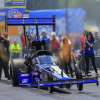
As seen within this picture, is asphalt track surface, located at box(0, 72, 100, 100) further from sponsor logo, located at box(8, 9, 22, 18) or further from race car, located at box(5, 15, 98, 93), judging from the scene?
sponsor logo, located at box(8, 9, 22, 18)

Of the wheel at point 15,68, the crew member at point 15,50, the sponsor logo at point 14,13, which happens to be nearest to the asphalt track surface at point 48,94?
the wheel at point 15,68

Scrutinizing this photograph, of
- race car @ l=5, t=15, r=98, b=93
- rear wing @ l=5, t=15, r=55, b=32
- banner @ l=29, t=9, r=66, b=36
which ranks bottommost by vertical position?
race car @ l=5, t=15, r=98, b=93

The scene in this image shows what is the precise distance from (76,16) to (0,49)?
12.8 meters

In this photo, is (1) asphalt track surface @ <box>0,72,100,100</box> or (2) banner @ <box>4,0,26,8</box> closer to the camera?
(1) asphalt track surface @ <box>0,72,100,100</box>

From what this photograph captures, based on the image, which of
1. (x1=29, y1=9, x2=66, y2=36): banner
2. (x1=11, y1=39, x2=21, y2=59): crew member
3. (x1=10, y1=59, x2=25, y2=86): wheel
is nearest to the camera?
(x1=10, y1=59, x2=25, y2=86): wheel

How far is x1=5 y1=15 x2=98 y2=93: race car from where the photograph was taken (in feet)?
29.9

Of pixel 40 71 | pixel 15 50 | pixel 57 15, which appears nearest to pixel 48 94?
pixel 40 71

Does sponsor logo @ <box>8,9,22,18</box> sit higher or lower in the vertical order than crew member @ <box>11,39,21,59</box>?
higher

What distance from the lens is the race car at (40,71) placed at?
9.12 metres

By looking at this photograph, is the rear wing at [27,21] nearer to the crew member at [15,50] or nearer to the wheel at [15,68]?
the wheel at [15,68]

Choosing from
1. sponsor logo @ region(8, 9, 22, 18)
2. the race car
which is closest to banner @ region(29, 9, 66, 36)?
sponsor logo @ region(8, 9, 22, 18)

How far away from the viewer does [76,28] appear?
2534cm

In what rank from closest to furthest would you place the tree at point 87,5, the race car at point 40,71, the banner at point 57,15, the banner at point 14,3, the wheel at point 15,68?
the race car at point 40,71 < the wheel at point 15,68 < the banner at point 57,15 < the tree at point 87,5 < the banner at point 14,3

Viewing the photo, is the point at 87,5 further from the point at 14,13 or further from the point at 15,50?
the point at 15,50
